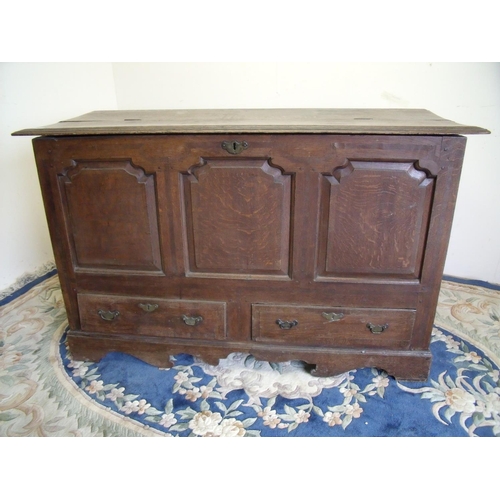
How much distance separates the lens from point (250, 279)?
4.52ft

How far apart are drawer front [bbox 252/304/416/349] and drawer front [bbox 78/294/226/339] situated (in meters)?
0.17

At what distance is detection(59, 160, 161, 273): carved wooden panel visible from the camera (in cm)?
131

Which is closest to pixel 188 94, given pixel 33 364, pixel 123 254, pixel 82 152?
pixel 82 152

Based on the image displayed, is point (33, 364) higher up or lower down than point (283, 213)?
lower down

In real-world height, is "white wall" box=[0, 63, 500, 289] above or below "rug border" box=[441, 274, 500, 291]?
above

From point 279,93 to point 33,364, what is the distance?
169 cm

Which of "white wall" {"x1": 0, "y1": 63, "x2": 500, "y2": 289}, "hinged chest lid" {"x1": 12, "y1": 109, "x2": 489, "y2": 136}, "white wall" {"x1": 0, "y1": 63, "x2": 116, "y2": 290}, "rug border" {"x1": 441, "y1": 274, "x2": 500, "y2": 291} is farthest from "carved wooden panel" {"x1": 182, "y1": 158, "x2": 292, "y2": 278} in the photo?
"rug border" {"x1": 441, "y1": 274, "x2": 500, "y2": 291}

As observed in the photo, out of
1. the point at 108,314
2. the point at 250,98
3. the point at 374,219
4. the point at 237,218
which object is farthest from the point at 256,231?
the point at 250,98

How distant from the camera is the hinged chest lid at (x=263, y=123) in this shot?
3.80 ft

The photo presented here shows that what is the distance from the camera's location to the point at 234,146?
3.98 feet

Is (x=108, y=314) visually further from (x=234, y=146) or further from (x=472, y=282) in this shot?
(x=472, y=282)

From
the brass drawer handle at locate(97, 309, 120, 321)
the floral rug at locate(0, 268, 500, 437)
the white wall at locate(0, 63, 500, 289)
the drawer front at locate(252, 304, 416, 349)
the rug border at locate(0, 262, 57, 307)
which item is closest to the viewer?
the floral rug at locate(0, 268, 500, 437)

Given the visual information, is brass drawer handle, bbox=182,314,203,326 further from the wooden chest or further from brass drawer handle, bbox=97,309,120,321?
brass drawer handle, bbox=97,309,120,321

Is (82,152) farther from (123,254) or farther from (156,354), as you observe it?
(156,354)
